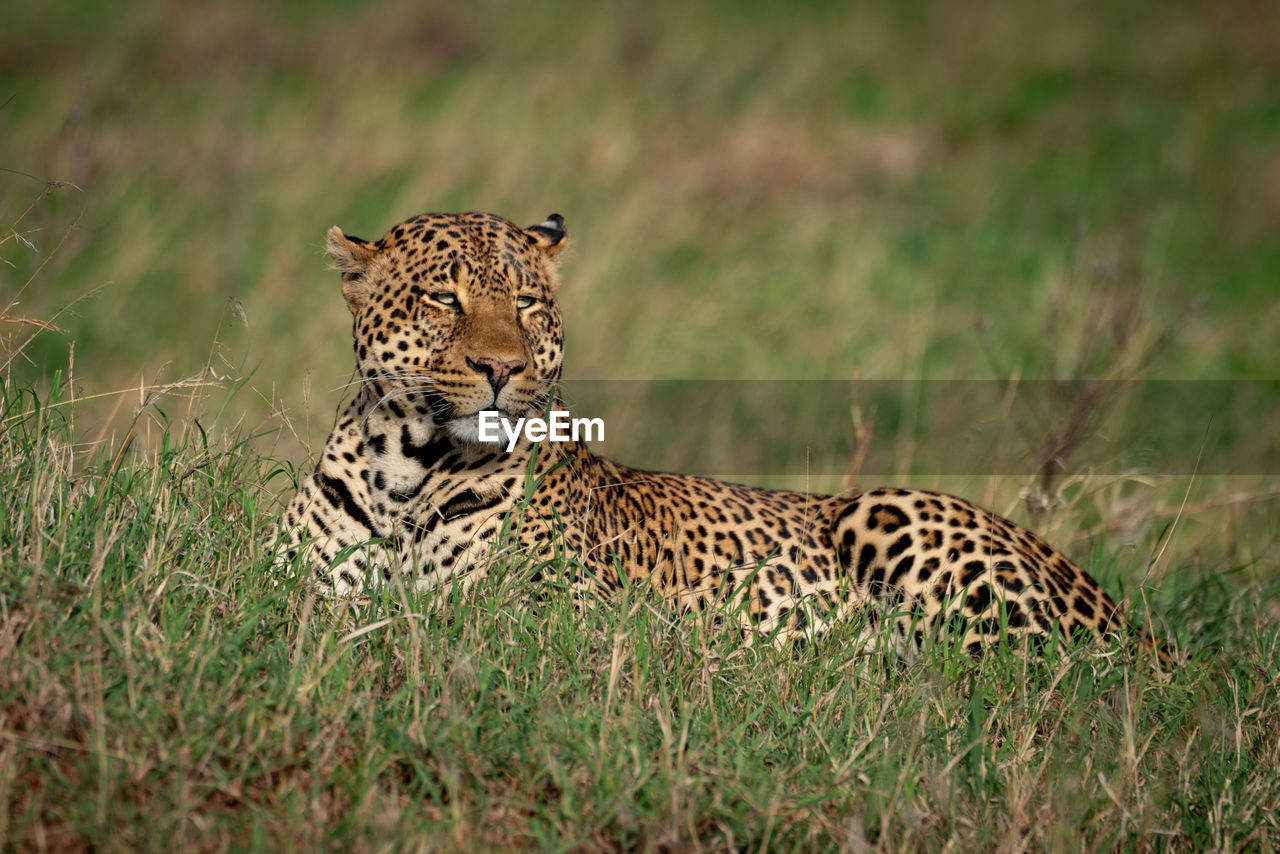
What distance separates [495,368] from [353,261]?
0.92 meters

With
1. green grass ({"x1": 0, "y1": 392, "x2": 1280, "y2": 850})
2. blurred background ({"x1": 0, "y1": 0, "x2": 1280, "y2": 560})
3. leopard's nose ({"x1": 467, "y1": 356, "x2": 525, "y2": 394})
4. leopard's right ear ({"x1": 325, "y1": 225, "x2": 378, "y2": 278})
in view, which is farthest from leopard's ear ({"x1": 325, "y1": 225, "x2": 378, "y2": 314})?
blurred background ({"x1": 0, "y1": 0, "x2": 1280, "y2": 560})

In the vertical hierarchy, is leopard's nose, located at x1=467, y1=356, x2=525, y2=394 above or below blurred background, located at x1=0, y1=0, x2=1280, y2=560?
below

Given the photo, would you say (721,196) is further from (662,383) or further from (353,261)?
(353,261)

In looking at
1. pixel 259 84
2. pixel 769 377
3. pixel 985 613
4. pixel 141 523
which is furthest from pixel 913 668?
pixel 259 84

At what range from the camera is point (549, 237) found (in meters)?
6.35

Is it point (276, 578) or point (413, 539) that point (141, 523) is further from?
point (413, 539)

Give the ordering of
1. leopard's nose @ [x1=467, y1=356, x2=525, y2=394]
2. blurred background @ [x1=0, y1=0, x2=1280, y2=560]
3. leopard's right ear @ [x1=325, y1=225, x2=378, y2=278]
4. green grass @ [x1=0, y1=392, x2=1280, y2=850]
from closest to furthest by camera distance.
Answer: green grass @ [x1=0, y1=392, x2=1280, y2=850]
leopard's nose @ [x1=467, y1=356, x2=525, y2=394]
leopard's right ear @ [x1=325, y1=225, x2=378, y2=278]
blurred background @ [x1=0, y1=0, x2=1280, y2=560]

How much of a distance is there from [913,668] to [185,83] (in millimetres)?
15353

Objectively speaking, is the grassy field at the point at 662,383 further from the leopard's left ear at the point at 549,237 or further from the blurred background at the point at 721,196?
the leopard's left ear at the point at 549,237

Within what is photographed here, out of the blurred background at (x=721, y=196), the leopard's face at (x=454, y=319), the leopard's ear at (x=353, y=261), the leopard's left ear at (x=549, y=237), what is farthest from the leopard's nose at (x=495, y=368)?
the blurred background at (x=721, y=196)

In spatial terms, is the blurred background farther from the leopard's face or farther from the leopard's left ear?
the leopard's face

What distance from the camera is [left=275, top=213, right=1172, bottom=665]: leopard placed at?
17.9 feet

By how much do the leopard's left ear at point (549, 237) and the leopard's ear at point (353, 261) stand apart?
728 millimetres

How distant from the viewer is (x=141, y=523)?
479 centimetres
